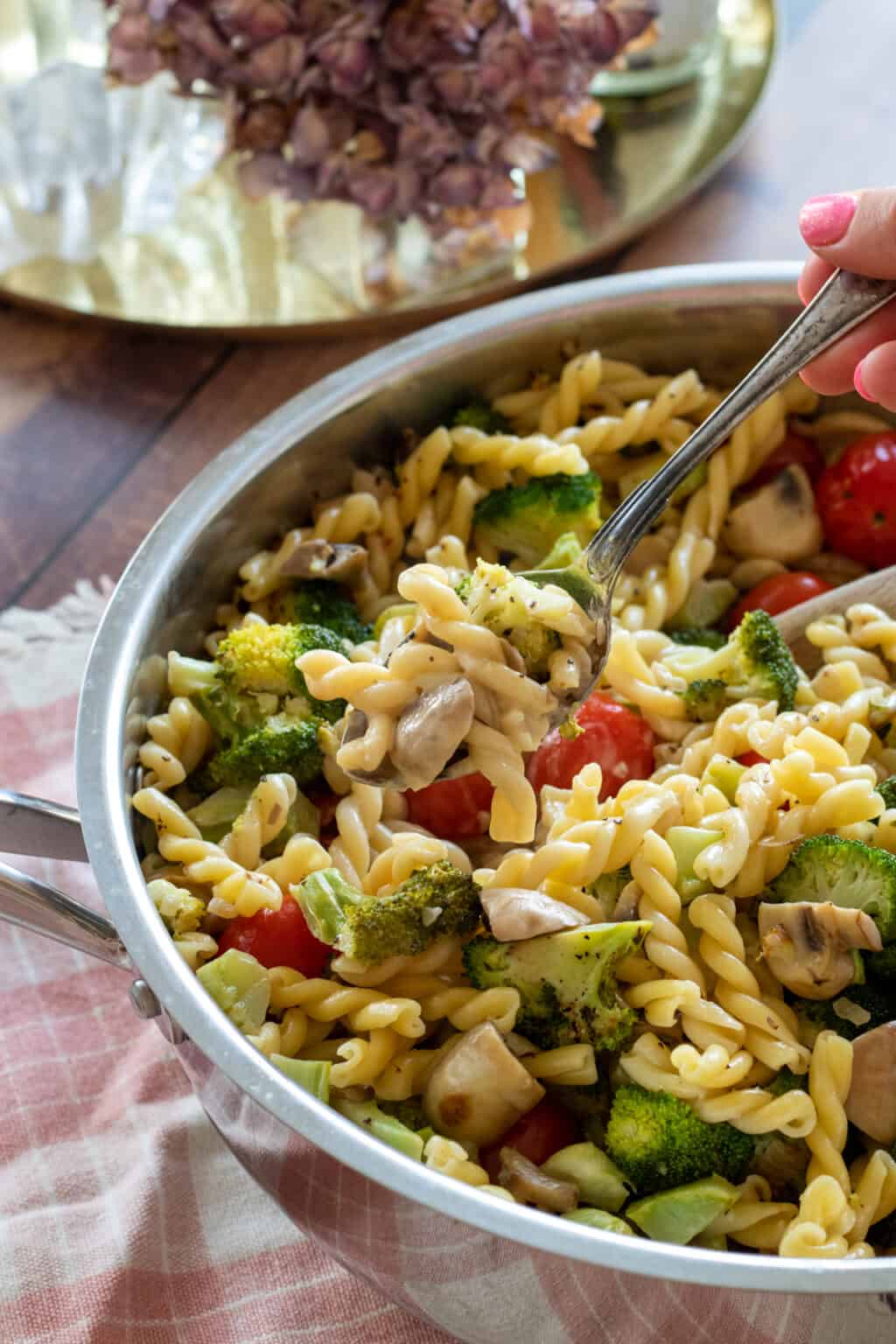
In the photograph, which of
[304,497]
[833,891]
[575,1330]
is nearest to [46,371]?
[304,497]

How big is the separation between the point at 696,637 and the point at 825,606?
243 millimetres

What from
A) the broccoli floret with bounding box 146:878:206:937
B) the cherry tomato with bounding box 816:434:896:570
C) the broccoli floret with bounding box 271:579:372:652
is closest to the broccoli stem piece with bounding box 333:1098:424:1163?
the broccoli floret with bounding box 146:878:206:937

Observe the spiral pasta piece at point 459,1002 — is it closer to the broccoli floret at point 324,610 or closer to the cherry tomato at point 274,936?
the cherry tomato at point 274,936

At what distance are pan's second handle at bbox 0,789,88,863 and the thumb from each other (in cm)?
140

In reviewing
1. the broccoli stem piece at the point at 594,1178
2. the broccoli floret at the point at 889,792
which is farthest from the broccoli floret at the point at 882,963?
the broccoli stem piece at the point at 594,1178

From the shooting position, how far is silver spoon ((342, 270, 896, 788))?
2.27 m

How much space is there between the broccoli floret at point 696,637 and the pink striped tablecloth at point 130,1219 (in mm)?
1181

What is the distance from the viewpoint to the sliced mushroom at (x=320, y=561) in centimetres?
268

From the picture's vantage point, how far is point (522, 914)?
2.08m

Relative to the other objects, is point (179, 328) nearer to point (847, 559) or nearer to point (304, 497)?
point (304, 497)

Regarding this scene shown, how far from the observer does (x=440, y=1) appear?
3182 mm

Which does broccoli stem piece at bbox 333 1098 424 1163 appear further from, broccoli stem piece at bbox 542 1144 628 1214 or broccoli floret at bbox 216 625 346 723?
broccoli floret at bbox 216 625 346 723

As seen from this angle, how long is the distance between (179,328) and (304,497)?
3.17 feet

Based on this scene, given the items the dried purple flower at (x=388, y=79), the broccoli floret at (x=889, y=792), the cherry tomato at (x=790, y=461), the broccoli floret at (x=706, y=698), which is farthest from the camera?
the dried purple flower at (x=388, y=79)
